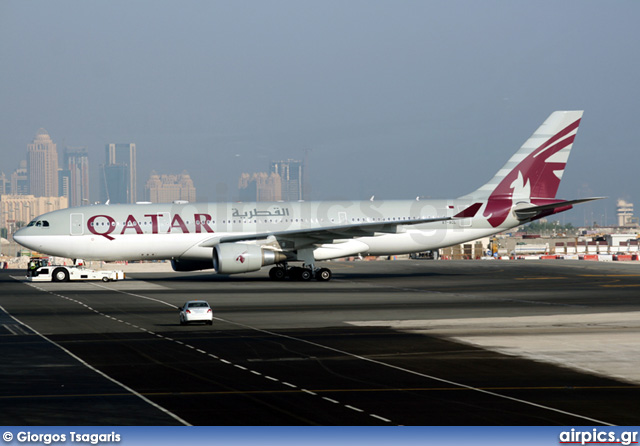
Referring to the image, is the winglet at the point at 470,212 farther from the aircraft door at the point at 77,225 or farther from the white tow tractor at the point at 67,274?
the aircraft door at the point at 77,225

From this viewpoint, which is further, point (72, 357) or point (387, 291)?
point (387, 291)

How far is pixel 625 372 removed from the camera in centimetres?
2362

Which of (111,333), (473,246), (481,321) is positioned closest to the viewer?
(111,333)

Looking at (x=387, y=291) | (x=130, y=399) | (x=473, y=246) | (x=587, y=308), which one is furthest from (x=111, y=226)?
(x=473, y=246)

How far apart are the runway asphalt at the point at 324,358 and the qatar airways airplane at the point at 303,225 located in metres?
7.66

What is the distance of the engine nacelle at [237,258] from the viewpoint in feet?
186

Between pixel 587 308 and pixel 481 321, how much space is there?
8098 mm

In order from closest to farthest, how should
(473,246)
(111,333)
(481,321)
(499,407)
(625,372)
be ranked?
(499,407)
(625,372)
(111,333)
(481,321)
(473,246)

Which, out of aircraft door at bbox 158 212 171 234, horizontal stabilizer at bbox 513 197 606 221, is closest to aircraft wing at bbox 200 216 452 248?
aircraft door at bbox 158 212 171 234

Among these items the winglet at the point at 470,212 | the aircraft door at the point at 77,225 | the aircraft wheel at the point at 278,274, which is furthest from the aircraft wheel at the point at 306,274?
the aircraft door at the point at 77,225

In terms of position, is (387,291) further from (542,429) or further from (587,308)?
(542,429)

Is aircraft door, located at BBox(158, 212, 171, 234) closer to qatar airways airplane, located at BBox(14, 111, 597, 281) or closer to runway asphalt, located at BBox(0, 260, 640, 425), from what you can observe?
qatar airways airplane, located at BBox(14, 111, 597, 281)

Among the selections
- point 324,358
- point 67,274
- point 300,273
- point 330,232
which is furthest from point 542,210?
point 324,358

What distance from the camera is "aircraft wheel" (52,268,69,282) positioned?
64.0 metres
